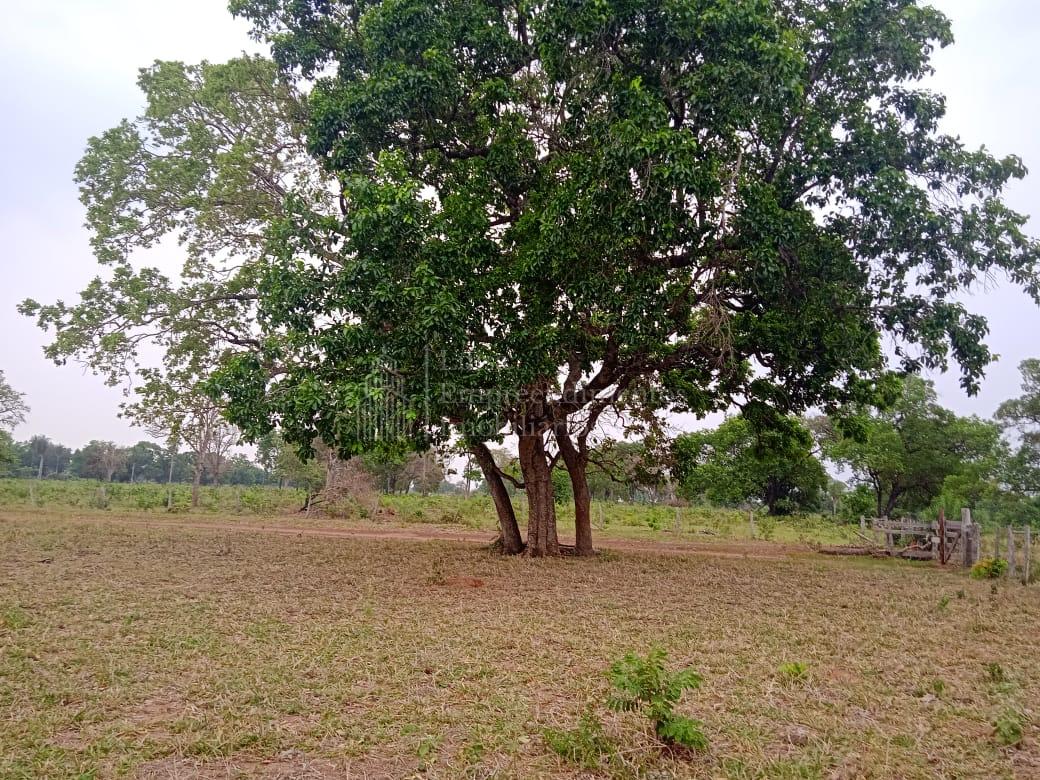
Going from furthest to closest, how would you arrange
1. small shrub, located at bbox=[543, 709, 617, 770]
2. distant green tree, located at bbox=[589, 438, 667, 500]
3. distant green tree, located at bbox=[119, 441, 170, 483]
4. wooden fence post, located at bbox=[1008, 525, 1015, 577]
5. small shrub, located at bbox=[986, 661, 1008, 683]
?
distant green tree, located at bbox=[119, 441, 170, 483]
distant green tree, located at bbox=[589, 438, 667, 500]
wooden fence post, located at bbox=[1008, 525, 1015, 577]
small shrub, located at bbox=[986, 661, 1008, 683]
small shrub, located at bbox=[543, 709, 617, 770]

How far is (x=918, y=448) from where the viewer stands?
3116 centimetres

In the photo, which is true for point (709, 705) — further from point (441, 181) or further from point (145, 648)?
point (441, 181)

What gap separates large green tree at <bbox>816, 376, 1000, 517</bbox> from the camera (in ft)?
98.8

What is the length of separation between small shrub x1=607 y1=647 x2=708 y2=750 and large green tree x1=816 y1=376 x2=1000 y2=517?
28431 mm

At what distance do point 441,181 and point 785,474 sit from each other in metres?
31.5

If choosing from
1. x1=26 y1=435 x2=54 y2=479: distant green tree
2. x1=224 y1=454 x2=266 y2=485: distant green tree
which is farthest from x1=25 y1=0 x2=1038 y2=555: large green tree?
x1=26 y1=435 x2=54 y2=479: distant green tree

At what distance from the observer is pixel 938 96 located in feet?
32.8

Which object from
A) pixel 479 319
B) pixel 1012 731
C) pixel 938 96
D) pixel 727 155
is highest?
pixel 938 96

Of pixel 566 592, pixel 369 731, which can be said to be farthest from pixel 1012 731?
pixel 566 592

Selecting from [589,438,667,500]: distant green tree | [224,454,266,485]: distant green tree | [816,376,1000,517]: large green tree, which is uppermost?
[816,376,1000,517]: large green tree

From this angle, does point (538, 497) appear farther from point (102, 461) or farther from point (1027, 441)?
point (102, 461)

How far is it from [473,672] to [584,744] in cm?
171

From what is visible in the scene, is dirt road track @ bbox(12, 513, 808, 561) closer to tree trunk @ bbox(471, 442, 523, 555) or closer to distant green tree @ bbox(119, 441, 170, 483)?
tree trunk @ bbox(471, 442, 523, 555)

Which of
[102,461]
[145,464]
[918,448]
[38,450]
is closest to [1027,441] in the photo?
[918,448]
